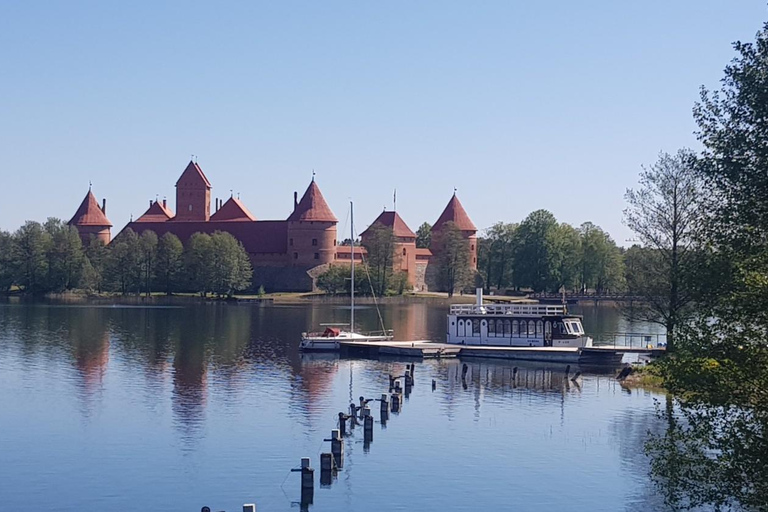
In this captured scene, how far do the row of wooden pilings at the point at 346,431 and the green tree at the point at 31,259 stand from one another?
208ft

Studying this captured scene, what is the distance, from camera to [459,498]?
20.1 metres

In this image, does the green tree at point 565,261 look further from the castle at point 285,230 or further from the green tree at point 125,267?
the green tree at point 125,267

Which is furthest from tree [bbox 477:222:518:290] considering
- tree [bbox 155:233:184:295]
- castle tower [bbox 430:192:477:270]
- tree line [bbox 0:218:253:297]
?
tree [bbox 155:233:184:295]

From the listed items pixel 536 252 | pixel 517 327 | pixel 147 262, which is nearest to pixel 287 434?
pixel 517 327

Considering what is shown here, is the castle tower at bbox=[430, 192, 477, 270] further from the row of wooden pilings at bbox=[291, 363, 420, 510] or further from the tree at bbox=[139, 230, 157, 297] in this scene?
the row of wooden pilings at bbox=[291, 363, 420, 510]

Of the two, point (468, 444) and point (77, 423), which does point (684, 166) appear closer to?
point (468, 444)

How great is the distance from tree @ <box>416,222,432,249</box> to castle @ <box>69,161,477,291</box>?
56.8ft

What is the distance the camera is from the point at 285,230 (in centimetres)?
10356

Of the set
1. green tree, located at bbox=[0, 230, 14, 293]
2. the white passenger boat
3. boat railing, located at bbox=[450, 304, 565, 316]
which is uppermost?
green tree, located at bbox=[0, 230, 14, 293]

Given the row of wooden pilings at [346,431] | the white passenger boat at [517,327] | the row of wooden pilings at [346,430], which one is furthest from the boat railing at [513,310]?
the row of wooden pilings at [346,431]

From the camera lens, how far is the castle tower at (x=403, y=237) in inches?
3930

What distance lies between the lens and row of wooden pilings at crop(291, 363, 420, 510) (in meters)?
19.5

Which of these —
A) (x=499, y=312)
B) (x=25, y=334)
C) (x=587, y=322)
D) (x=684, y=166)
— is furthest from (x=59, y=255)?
(x=684, y=166)

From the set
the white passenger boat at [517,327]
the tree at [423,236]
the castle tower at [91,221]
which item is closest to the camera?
the white passenger boat at [517,327]
